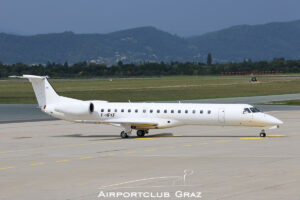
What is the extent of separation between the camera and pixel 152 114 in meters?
40.4

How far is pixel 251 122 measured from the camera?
38.9 metres

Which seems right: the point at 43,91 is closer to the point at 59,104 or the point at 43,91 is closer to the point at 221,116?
the point at 59,104

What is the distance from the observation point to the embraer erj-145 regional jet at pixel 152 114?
38969mm

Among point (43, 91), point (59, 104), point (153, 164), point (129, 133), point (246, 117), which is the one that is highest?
point (43, 91)

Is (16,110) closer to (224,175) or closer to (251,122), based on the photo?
(251,122)

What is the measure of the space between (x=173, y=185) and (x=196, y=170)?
3673 millimetres

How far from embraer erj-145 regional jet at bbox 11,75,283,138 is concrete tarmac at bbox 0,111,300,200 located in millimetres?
1003

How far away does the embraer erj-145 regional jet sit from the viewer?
39.0 meters

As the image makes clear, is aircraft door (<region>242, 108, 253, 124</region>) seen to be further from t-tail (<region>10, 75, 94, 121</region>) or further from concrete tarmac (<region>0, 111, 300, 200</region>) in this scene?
t-tail (<region>10, 75, 94, 121</region>)

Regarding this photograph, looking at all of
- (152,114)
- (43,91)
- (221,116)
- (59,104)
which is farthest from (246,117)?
(43,91)

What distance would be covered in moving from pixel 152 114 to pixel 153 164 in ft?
42.3

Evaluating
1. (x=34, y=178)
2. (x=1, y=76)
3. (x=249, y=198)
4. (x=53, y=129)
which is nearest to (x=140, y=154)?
(x=34, y=178)

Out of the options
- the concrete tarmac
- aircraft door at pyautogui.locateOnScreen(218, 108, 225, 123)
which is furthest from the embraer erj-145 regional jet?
the concrete tarmac

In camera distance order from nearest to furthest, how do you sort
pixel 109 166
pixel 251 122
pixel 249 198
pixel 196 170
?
pixel 249 198 < pixel 196 170 < pixel 109 166 < pixel 251 122
